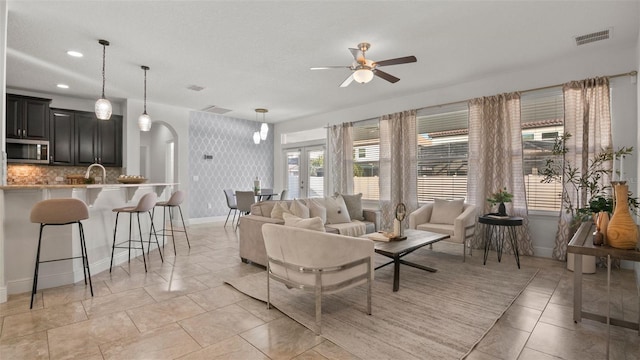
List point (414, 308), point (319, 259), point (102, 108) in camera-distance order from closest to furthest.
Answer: point (319, 259), point (414, 308), point (102, 108)

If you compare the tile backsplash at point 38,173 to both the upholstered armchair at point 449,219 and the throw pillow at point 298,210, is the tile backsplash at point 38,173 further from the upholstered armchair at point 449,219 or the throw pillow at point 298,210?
the upholstered armchair at point 449,219

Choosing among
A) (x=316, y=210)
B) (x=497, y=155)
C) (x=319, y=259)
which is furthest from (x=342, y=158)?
(x=319, y=259)

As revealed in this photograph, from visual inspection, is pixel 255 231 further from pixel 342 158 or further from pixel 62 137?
pixel 62 137

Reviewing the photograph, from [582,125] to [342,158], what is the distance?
169 inches

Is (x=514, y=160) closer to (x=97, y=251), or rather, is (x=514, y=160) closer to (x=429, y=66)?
(x=429, y=66)

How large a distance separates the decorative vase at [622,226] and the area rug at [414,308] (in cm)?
104

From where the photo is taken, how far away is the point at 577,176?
13.5ft

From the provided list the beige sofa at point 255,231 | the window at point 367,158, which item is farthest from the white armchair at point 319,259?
the window at point 367,158

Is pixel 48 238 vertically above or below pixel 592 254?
below

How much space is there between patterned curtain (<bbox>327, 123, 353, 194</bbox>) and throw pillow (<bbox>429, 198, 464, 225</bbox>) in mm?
2445

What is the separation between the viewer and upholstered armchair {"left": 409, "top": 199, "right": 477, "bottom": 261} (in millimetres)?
4105

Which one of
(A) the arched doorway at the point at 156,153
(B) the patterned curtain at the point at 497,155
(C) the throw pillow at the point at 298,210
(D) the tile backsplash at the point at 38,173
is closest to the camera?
(C) the throw pillow at the point at 298,210

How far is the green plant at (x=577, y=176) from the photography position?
3.77 meters

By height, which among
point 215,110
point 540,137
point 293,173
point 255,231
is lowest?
point 255,231
